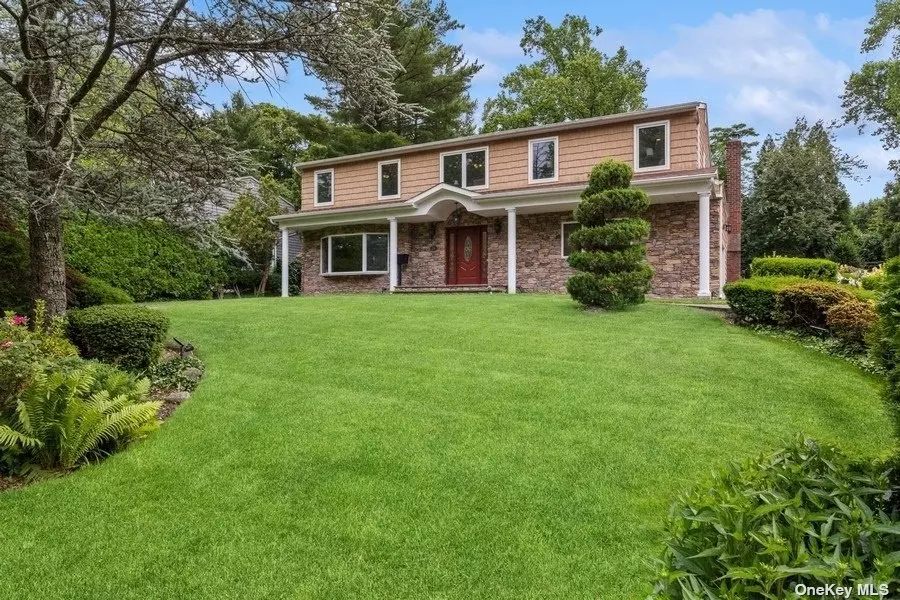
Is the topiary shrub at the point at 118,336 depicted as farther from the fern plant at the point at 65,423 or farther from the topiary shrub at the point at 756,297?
the topiary shrub at the point at 756,297

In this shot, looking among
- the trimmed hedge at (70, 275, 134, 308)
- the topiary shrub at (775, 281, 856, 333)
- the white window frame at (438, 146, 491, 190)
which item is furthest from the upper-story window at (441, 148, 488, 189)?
the trimmed hedge at (70, 275, 134, 308)

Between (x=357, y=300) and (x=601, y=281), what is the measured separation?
19.0 feet

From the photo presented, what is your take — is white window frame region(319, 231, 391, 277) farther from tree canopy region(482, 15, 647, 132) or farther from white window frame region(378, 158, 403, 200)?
tree canopy region(482, 15, 647, 132)

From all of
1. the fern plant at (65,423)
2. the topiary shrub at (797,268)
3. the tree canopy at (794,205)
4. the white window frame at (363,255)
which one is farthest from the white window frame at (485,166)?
the fern plant at (65,423)

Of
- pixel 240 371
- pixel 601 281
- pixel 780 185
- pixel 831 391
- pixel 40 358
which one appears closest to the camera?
pixel 40 358

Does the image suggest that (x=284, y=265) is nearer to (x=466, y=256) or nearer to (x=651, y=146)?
(x=466, y=256)

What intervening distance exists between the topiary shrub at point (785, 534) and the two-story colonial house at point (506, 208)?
38.6 feet

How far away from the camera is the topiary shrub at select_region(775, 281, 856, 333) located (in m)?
7.75

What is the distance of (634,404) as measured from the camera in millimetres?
4996

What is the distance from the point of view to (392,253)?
16.8 metres

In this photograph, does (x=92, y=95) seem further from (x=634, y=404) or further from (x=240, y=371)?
(x=634, y=404)

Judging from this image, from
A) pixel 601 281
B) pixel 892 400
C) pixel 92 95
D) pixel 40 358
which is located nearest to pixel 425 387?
pixel 40 358

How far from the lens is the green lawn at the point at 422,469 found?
8.91 feet

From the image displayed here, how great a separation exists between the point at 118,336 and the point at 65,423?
7.38 feet
